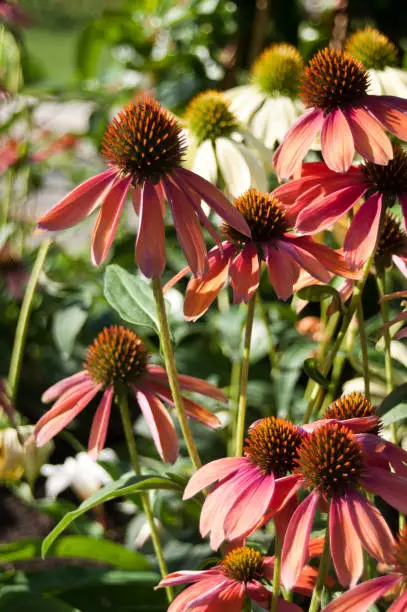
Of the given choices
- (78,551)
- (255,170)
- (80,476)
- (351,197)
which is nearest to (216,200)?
(351,197)

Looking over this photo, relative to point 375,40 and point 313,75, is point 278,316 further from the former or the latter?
point 313,75

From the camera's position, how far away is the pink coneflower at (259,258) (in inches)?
30.1

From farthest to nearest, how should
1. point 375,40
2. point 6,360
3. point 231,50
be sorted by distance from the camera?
point 231,50, point 6,360, point 375,40

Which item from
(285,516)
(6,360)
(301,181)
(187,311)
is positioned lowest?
(6,360)

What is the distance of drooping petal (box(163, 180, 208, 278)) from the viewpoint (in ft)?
2.33

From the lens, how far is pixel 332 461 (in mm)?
638

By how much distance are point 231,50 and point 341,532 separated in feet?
6.03

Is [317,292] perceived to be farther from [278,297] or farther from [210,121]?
[210,121]

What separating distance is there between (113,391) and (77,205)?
0.26m

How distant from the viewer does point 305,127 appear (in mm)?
823

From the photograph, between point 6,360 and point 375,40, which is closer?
point 375,40

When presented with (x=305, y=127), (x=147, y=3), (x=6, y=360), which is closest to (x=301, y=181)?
(x=305, y=127)

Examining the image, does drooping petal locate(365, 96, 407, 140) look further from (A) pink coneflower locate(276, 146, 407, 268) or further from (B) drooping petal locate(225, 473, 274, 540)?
(B) drooping petal locate(225, 473, 274, 540)

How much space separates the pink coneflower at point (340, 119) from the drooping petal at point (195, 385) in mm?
227
